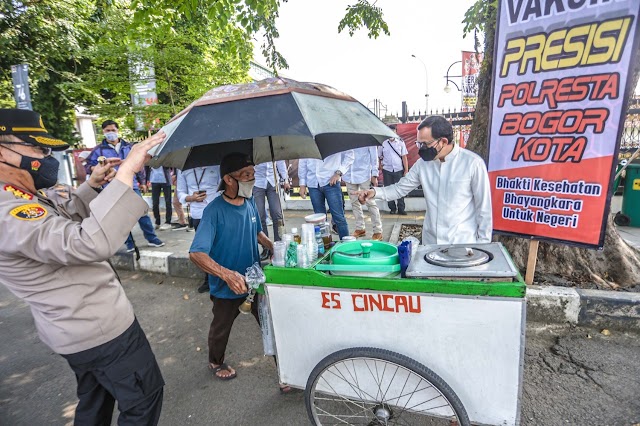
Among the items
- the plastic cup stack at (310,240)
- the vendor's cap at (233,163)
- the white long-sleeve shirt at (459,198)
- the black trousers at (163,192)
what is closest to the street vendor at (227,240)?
the vendor's cap at (233,163)

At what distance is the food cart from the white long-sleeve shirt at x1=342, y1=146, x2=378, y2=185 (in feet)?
12.6

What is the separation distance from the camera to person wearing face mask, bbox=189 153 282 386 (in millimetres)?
2363

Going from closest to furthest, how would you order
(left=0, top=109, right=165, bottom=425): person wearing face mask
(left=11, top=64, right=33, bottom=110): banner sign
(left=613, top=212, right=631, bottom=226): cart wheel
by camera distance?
1. (left=0, top=109, right=165, bottom=425): person wearing face mask
2. (left=613, top=212, right=631, bottom=226): cart wheel
3. (left=11, top=64, right=33, bottom=110): banner sign

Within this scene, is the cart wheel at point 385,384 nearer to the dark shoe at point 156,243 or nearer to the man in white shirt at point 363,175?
the man in white shirt at point 363,175

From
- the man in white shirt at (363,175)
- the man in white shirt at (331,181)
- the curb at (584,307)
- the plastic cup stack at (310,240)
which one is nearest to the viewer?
the plastic cup stack at (310,240)

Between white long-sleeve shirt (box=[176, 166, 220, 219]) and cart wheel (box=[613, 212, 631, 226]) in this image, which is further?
cart wheel (box=[613, 212, 631, 226])

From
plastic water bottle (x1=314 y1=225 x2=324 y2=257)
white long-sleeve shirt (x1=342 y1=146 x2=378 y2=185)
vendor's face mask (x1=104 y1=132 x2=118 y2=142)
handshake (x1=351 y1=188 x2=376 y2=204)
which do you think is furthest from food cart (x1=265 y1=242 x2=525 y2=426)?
vendor's face mask (x1=104 y1=132 x2=118 y2=142)

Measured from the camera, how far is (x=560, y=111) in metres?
2.98

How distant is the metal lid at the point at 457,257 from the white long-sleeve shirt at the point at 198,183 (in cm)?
318

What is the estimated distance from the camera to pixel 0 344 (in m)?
3.46

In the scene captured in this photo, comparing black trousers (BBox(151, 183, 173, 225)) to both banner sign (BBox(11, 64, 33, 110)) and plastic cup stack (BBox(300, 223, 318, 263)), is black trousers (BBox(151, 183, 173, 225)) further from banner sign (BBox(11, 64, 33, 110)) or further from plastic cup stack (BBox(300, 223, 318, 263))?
plastic cup stack (BBox(300, 223, 318, 263))

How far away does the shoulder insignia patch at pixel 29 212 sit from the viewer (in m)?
1.31

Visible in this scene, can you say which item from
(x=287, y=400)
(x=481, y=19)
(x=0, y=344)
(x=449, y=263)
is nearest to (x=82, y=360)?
(x=287, y=400)

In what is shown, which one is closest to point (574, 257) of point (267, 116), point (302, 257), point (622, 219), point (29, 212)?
point (622, 219)
